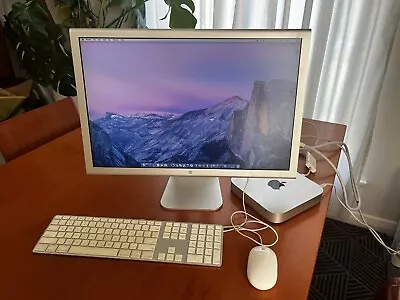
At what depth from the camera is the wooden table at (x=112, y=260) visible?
30.1 inches

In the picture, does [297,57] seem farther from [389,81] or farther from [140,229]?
[389,81]

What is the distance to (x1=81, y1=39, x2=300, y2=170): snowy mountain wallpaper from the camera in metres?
0.85

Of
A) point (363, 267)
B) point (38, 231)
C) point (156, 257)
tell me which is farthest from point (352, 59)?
point (38, 231)

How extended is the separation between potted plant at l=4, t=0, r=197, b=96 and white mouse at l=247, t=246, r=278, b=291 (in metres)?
1.63

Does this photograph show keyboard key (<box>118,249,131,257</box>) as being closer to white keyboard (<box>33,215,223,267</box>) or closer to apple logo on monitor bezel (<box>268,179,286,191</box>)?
Answer: white keyboard (<box>33,215,223,267</box>)

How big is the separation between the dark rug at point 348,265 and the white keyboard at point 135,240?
103 cm

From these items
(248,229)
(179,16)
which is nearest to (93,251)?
(248,229)

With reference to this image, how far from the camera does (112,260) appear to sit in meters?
0.84

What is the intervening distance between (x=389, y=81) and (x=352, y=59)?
0.68ft

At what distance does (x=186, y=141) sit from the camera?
94 centimetres

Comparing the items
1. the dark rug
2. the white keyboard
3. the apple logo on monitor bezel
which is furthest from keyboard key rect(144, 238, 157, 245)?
the dark rug

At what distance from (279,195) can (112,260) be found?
1.49 ft

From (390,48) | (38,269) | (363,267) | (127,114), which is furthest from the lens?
(363,267)

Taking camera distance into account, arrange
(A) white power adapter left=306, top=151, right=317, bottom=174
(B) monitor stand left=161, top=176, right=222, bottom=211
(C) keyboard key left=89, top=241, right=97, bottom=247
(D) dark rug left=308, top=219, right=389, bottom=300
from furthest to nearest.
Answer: (D) dark rug left=308, top=219, right=389, bottom=300 < (A) white power adapter left=306, top=151, right=317, bottom=174 < (B) monitor stand left=161, top=176, right=222, bottom=211 < (C) keyboard key left=89, top=241, right=97, bottom=247
